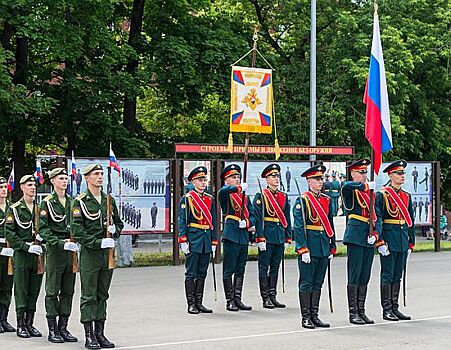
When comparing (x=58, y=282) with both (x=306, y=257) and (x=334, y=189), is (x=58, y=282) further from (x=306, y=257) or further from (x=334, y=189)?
(x=334, y=189)

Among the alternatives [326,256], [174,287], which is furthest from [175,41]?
[326,256]

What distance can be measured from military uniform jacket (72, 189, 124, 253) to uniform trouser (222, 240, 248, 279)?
3.52 m

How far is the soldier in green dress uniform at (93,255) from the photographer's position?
10195 mm

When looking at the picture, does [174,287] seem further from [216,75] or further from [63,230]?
[216,75]

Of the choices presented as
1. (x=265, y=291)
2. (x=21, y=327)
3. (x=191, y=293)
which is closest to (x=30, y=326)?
(x=21, y=327)

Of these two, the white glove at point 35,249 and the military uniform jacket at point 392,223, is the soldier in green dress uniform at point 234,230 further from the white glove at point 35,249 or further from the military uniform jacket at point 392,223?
the white glove at point 35,249

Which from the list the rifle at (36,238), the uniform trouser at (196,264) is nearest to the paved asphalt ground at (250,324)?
the uniform trouser at (196,264)

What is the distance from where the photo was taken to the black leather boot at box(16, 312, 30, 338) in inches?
436

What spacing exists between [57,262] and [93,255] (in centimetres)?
71

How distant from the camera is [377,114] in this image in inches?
499

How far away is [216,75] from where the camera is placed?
26.6 meters

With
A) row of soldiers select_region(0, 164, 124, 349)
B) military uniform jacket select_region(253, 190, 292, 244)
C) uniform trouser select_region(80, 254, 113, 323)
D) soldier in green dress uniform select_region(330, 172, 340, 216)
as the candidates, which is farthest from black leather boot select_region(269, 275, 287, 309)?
soldier in green dress uniform select_region(330, 172, 340, 216)

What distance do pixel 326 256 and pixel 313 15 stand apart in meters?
14.4

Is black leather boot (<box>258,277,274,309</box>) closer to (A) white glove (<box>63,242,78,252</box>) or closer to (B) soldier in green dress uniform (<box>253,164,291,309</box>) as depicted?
(B) soldier in green dress uniform (<box>253,164,291,309</box>)
